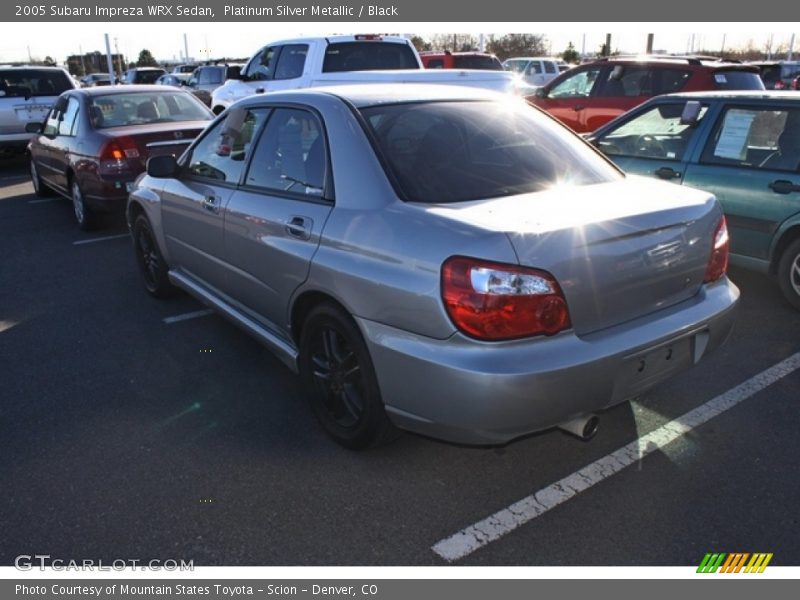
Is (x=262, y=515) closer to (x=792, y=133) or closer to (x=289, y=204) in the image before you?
(x=289, y=204)

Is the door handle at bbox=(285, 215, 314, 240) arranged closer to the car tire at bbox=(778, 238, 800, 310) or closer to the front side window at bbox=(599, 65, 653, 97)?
the car tire at bbox=(778, 238, 800, 310)

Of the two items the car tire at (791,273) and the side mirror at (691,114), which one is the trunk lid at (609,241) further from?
the side mirror at (691,114)

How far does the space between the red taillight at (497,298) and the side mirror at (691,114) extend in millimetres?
3676

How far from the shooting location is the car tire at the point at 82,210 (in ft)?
25.9

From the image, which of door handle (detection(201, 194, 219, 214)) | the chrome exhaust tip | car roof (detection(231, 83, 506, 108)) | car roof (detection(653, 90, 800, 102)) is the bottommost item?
the chrome exhaust tip

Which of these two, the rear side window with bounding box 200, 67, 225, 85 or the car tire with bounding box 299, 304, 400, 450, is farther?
the rear side window with bounding box 200, 67, 225, 85

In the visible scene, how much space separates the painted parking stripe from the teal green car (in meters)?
1.31

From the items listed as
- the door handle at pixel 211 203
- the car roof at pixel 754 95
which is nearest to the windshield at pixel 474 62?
the car roof at pixel 754 95

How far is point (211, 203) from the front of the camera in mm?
4188

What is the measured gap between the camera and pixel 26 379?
425 cm

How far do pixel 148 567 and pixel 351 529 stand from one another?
2.56ft

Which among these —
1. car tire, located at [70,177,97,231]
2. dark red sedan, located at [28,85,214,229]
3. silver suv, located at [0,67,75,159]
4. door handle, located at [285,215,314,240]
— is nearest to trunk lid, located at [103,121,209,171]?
dark red sedan, located at [28,85,214,229]

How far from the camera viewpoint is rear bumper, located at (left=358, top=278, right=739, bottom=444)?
2.55 metres

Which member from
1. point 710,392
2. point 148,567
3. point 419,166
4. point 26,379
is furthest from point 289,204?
point 710,392
